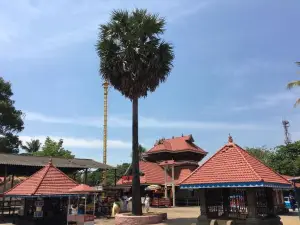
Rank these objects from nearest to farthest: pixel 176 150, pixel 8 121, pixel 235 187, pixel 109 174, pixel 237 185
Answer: pixel 237 185 < pixel 235 187 < pixel 176 150 < pixel 8 121 < pixel 109 174

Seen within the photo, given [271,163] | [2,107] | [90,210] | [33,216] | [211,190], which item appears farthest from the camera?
[2,107]

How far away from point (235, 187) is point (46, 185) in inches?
424

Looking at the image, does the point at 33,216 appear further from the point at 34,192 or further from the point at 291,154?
the point at 291,154

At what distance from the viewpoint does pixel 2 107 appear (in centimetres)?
4969

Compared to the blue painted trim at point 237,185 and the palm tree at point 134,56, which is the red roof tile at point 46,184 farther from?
the blue painted trim at point 237,185

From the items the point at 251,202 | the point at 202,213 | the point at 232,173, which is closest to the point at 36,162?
the point at 202,213

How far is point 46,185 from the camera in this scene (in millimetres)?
18609

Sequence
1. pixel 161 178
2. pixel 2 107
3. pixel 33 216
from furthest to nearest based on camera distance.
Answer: pixel 2 107, pixel 161 178, pixel 33 216

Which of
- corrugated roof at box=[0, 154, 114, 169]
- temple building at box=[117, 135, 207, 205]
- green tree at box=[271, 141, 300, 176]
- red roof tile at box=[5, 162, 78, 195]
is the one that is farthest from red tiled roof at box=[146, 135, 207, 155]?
red roof tile at box=[5, 162, 78, 195]

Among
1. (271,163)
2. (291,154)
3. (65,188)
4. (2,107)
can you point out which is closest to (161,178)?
(271,163)

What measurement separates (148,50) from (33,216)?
1254 centimetres

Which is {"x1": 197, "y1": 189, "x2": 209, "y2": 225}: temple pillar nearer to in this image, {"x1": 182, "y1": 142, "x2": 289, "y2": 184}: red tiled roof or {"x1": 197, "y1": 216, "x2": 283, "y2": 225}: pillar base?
{"x1": 197, "y1": 216, "x2": 283, "y2": 225}: pillar base

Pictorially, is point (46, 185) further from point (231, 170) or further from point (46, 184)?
point (231, 170)

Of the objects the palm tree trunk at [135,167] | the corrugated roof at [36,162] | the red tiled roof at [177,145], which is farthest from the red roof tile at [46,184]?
the red tiled roof at [177,145]
